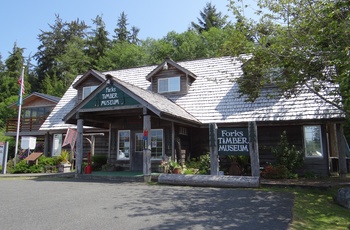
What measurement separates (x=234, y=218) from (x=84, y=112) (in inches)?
399

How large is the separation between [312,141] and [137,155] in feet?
30.0

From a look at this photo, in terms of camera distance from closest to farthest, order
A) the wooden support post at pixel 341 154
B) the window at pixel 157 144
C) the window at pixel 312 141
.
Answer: the wooden support post at pixel 341 154
the window at pixel 312 141
the window at pixel 157 144

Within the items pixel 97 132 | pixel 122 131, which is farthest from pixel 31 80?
pixel 122 131

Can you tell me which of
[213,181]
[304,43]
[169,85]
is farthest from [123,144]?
[304,43]

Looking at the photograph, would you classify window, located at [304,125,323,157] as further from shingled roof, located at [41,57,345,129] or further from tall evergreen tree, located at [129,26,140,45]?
tall evergreen tree, located at [129,26,140,45]

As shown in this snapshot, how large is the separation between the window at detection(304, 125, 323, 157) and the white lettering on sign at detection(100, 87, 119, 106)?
9.35 meters

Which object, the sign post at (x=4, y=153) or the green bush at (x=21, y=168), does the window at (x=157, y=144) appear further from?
the sign post at (x=4, y=153)

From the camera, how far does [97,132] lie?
19594 mm

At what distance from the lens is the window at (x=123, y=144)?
16.5m

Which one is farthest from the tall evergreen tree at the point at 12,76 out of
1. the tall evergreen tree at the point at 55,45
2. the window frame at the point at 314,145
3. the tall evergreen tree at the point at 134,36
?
the window frame at the point at 314,145

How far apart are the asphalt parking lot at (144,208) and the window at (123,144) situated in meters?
6.27

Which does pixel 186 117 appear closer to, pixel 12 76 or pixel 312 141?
pixel 312 141

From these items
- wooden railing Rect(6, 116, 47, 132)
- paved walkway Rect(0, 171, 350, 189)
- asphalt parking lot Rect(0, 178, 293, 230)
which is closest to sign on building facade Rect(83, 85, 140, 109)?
paved walkway Rect(0, 171, 350, 189)

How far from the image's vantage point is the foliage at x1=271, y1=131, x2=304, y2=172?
43.0 feet
